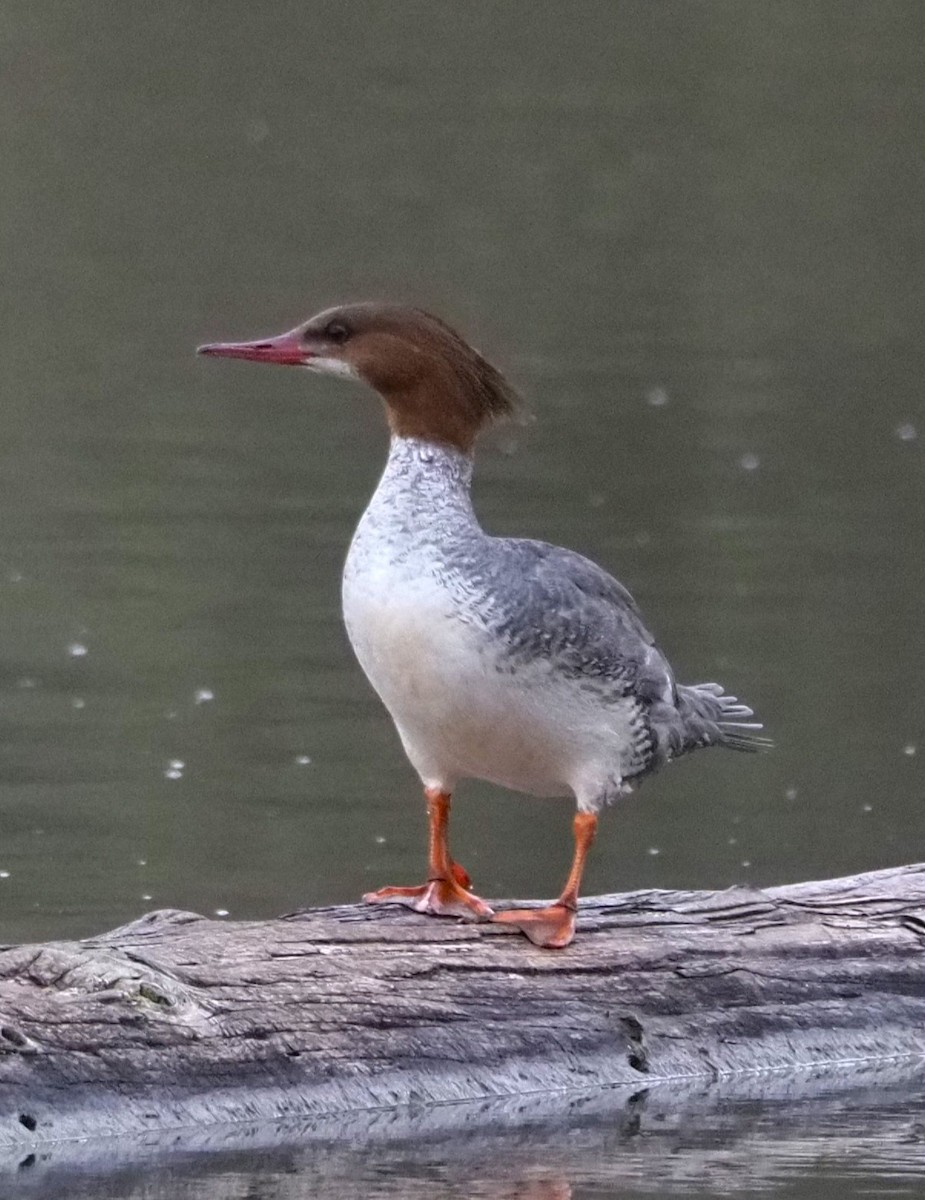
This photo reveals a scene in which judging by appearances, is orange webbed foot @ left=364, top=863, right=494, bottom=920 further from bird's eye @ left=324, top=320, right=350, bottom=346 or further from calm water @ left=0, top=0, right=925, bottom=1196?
calm water @ left=0, top=0, right=925, bottom=1196

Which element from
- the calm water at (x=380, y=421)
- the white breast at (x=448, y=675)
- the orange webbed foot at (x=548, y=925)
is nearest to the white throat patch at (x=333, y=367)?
the white breast at (x=448, y=675)

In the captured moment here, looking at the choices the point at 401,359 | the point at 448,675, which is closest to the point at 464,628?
the point at 448,675

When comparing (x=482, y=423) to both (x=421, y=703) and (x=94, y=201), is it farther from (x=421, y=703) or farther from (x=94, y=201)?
(x=94, y=201)

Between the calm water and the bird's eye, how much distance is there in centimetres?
183

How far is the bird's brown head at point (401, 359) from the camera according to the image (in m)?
5.50

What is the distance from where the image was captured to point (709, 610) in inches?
392

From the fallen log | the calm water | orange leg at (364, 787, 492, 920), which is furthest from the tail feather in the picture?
the calm water

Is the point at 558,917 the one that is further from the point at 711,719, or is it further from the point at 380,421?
the point at 380,421

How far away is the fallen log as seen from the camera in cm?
486

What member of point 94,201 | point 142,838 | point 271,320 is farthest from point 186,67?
point 142,838

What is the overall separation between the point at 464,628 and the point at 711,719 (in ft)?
3.47

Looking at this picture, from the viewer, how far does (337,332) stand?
5.52 meters

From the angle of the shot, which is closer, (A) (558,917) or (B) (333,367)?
(A) (558,917)

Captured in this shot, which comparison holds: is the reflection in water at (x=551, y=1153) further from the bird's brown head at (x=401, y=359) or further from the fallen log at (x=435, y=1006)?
the bird's brown head at (x=401, y=359)
